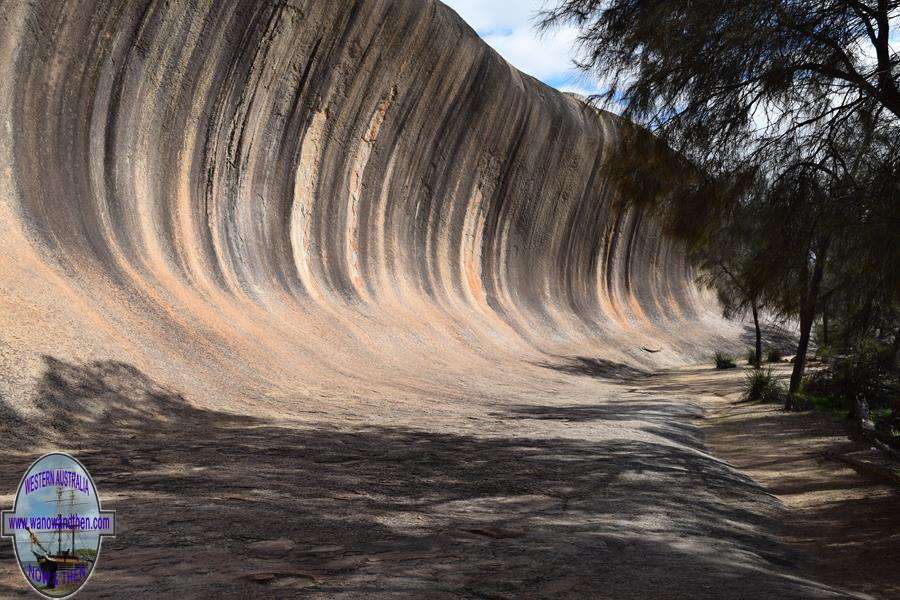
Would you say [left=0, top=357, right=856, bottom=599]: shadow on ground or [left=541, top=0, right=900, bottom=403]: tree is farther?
[left=541, top=0, right=900, bottom=403]: tree

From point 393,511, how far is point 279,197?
473 inches

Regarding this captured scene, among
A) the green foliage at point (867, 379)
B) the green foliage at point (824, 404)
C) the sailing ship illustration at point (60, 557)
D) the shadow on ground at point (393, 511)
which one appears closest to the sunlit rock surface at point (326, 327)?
the shadow on ground at point (393, 511)

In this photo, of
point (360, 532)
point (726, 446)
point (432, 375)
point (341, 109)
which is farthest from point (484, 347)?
point (360, 532)

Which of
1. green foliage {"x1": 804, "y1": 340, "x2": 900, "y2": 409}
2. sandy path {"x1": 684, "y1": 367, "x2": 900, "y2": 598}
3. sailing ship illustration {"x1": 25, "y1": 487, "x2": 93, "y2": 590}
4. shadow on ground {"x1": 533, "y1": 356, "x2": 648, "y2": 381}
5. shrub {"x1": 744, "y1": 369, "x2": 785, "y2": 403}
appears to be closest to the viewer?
sailing ship illustration {"x1": 25, "y1": 487, "x2": 93, "y2": 590}

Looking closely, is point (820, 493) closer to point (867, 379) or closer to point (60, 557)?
point (60, 557)

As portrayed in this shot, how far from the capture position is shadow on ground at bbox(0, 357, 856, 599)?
373cm

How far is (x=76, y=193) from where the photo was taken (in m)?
11.4

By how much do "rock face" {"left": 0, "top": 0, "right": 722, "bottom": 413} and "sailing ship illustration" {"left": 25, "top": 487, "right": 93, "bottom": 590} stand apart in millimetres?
4534

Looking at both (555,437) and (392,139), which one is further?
(392,139)

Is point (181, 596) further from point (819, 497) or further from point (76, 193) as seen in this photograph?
point (76, 193)

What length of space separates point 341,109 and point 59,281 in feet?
29.2

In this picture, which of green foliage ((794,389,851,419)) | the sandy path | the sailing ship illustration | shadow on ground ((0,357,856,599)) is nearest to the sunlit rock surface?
shadow on ground ((0,357,856,599))

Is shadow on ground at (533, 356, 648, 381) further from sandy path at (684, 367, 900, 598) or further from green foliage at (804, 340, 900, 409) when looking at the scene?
sandy path at (684, 367, 900, 598)

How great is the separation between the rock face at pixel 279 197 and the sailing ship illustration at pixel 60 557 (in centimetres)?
453
